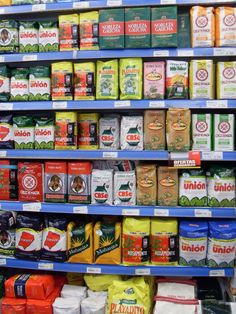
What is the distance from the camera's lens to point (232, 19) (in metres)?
2.13

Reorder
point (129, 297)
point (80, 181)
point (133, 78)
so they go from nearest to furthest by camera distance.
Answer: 1. point (129, 297)
2. point (133, 78)
3. point (80, 181)

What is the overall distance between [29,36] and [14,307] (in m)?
1.94

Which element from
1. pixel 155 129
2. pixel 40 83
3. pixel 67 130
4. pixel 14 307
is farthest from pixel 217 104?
pixel 14 307

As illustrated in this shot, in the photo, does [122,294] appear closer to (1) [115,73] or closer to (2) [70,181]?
(2) [70,181]

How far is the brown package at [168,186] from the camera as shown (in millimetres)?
2256

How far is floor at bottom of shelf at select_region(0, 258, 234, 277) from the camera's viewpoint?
224 cm

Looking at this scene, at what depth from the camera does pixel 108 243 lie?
2305 mm

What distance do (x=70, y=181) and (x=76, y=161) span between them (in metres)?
0.17

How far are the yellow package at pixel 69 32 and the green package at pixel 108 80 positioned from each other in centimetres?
26

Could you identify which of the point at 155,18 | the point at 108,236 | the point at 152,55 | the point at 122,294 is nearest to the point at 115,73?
the point at 152,55

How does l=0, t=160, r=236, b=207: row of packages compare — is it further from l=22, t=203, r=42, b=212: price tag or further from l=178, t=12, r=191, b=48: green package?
l=178, t=12, r=191, b=48: green package

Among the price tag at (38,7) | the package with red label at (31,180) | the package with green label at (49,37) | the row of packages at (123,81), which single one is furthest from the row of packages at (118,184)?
the price tag at (38,7)

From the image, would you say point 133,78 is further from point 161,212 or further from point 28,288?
point 28,288

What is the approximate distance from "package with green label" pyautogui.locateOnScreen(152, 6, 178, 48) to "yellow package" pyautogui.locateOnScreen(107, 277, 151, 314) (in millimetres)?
1660
